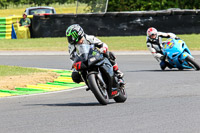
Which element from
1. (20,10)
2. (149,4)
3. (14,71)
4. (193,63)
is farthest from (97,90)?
(20,10)

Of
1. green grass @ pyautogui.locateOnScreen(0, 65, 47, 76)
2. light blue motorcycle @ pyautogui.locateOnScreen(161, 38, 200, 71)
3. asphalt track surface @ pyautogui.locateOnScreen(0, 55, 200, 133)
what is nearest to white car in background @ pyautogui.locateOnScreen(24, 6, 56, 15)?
green grass @ pyautogui.locateOnScreen(0, 65, 47, 76)

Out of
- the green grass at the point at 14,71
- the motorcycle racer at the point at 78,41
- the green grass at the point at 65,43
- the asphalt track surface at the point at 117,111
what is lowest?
the green grass at the point at 65,43

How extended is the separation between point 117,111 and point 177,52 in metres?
7.45

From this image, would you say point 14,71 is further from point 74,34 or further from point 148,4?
point 148,4

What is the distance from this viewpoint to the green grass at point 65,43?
2409 centimetres

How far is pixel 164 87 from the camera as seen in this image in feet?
36.9

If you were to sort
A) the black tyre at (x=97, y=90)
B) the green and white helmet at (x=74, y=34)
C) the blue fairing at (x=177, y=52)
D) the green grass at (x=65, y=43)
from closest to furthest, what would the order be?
the black tyre at (x=97, y=90) < the green and white helmet at (x=74, y=34) < the blue fairing at (x=177, y=52) < the green grass at (x=65, y=43)

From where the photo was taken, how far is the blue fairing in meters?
14.9

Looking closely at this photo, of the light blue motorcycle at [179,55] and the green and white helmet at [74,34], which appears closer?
the green and white helmet at [74,34]

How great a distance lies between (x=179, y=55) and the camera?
15000 mm

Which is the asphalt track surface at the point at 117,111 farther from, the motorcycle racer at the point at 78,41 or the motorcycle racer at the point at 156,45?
the motorcycle racer at the point at 156,45

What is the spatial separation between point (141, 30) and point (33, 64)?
336 inches

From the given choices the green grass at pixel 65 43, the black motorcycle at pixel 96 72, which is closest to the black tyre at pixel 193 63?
the black motorcycle at pixel 96 72

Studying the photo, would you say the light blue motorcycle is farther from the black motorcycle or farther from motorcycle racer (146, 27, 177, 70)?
the black motorcycle
